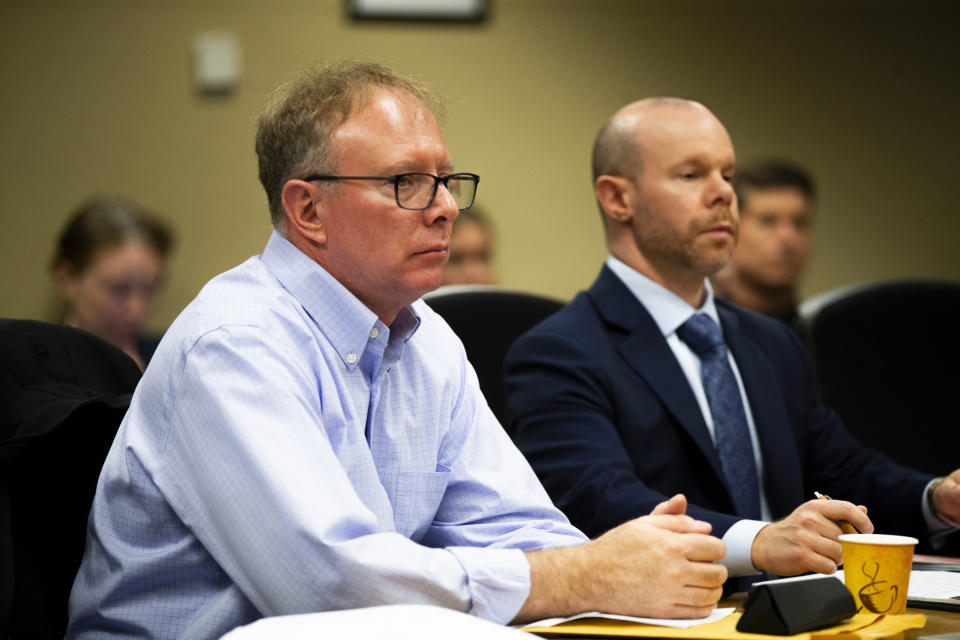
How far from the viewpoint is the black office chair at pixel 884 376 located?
82.6 inches

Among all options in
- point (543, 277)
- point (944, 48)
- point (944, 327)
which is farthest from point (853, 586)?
point (944, 48)

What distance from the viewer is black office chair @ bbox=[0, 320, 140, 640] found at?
1124 millimetres

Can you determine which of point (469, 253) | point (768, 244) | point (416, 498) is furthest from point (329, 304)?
point (768, 244)

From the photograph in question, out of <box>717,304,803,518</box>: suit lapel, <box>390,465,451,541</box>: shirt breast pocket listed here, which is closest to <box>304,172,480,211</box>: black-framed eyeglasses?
<box>390,465,451,541</box>: shirt breast pocket

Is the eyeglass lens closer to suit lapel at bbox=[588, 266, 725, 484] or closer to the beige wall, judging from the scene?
suit lapel at bbox=[588, 266, 725, 484]

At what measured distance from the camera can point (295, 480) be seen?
101 centimetres

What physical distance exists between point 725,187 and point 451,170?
65cm

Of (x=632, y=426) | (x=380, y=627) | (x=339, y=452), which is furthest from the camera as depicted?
(x=632, y=426)

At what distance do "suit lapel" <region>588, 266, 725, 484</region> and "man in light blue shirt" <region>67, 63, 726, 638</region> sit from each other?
0.37 m

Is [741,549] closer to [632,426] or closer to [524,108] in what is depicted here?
[632,426]

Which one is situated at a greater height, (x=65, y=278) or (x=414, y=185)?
(x=414, y=185)

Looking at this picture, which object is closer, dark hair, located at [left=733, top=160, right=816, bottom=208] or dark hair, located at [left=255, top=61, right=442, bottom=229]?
dark hair, located at [left=255, top=61, right=442, bottom=229]

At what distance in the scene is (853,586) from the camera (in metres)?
1.06

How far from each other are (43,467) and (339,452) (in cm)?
32
